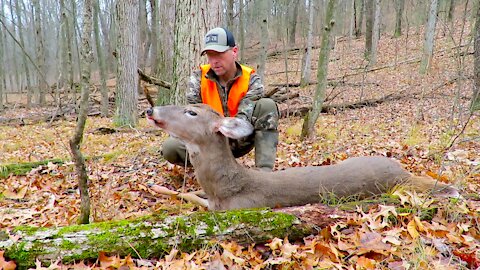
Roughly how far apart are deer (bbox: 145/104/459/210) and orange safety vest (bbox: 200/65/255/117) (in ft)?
1.92

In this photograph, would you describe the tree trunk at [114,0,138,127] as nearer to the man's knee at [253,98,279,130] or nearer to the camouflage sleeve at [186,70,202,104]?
the camouflage sleeve at [186,70,202,104]

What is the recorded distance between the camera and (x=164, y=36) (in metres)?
9.95

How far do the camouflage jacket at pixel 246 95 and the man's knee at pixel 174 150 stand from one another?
53 cm

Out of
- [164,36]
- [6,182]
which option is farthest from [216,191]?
[164,36]

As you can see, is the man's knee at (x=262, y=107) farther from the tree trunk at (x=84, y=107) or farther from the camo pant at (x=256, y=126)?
the tree trunk at (x=84, y=107)

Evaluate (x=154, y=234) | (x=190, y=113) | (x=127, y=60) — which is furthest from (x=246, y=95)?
(x=127, y=60)

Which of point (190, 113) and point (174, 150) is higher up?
point (190, 113)

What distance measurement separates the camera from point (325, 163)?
539 cm

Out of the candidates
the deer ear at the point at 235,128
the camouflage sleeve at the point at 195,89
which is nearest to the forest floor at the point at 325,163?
the deer ear at the point at 235,128

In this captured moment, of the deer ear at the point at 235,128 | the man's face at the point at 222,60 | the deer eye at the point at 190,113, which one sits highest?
the man's face at the point at 222,60

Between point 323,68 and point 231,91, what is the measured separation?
307cm

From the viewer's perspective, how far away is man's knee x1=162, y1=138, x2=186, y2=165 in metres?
4.72

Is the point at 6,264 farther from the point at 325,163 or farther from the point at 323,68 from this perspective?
the point at 323,68

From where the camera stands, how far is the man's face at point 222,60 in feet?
14.0
